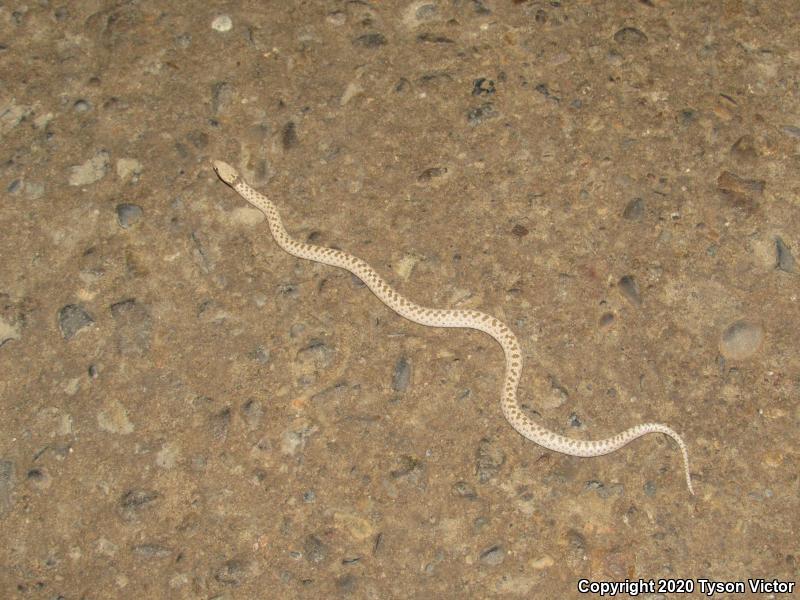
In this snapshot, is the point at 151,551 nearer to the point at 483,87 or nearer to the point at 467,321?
the point at 467,321

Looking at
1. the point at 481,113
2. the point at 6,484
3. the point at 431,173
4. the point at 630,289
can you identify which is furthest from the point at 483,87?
the point at 6,484

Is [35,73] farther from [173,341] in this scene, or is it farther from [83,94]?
[173,341]

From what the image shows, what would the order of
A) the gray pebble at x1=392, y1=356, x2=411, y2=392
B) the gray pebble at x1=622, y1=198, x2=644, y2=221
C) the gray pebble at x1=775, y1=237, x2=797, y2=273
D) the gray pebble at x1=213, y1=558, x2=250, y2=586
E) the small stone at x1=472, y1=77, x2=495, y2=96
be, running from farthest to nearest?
the small stone at x1=472, y1=77, x2=495, y2=96 < the gray pebble at x1=622, y1=198, x2=644, y2=221 < the gray pebble at x1=775, y1=237, x2=797, y2=273 < the gray pebble at x1=392, y1=356, x2=411, y2=392 < the gray pebble at x1=213, y1=558, x2=250, y2=586

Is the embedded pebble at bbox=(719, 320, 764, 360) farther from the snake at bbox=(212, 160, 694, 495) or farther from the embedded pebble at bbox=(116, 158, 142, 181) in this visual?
the embedded pebble at bbox=(116, 158, 142, 181)

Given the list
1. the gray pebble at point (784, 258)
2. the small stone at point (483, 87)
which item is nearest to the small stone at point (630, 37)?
the small stone at point (483, 87)

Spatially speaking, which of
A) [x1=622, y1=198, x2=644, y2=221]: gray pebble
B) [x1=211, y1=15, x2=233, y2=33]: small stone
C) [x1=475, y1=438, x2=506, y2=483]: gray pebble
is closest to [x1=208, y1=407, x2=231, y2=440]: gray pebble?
[x1=475, y1=438, x2=506, y2=483]: gray pebble

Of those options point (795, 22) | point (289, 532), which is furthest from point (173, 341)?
point (795, 22)

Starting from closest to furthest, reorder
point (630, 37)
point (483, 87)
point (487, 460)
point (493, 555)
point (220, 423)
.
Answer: point (493, 555) → point (487, 460) → point (220, 423) → point (483, 87) → point (630, 37)

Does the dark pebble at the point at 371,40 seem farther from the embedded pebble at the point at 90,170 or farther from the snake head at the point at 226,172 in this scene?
the embedded pebble at the point at 90,170
